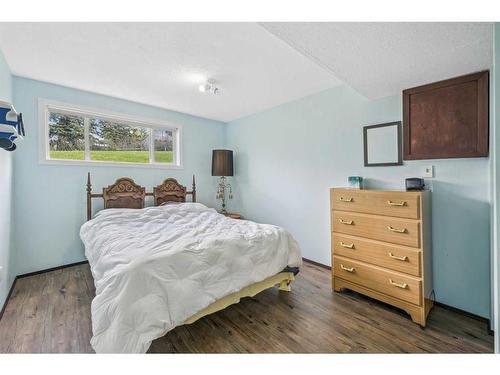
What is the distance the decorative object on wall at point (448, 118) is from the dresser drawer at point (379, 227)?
733 millimetres

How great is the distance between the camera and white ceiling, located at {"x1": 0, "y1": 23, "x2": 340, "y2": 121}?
70.5 inches

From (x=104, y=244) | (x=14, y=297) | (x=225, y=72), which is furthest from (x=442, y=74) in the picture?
(x=14, y=297)

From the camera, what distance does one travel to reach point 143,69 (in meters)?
2.41

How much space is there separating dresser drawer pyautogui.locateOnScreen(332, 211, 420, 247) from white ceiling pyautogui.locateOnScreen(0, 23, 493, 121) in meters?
1.26

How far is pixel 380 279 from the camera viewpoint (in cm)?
205

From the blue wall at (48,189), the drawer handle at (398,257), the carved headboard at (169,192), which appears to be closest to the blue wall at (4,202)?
the blue wall at (48,189)

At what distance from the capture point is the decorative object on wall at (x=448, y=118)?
1.84 m

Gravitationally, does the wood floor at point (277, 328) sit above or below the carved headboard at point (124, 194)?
below

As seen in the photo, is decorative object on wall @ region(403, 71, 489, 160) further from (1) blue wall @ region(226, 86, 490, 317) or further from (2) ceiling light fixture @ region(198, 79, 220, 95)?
(2) ceiling light fixture @ region(198, 79, 220, 95)

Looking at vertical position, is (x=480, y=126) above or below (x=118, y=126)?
below

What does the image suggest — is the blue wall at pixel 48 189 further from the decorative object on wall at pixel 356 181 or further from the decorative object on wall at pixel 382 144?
the decorative object on wall at pixel 382 144
